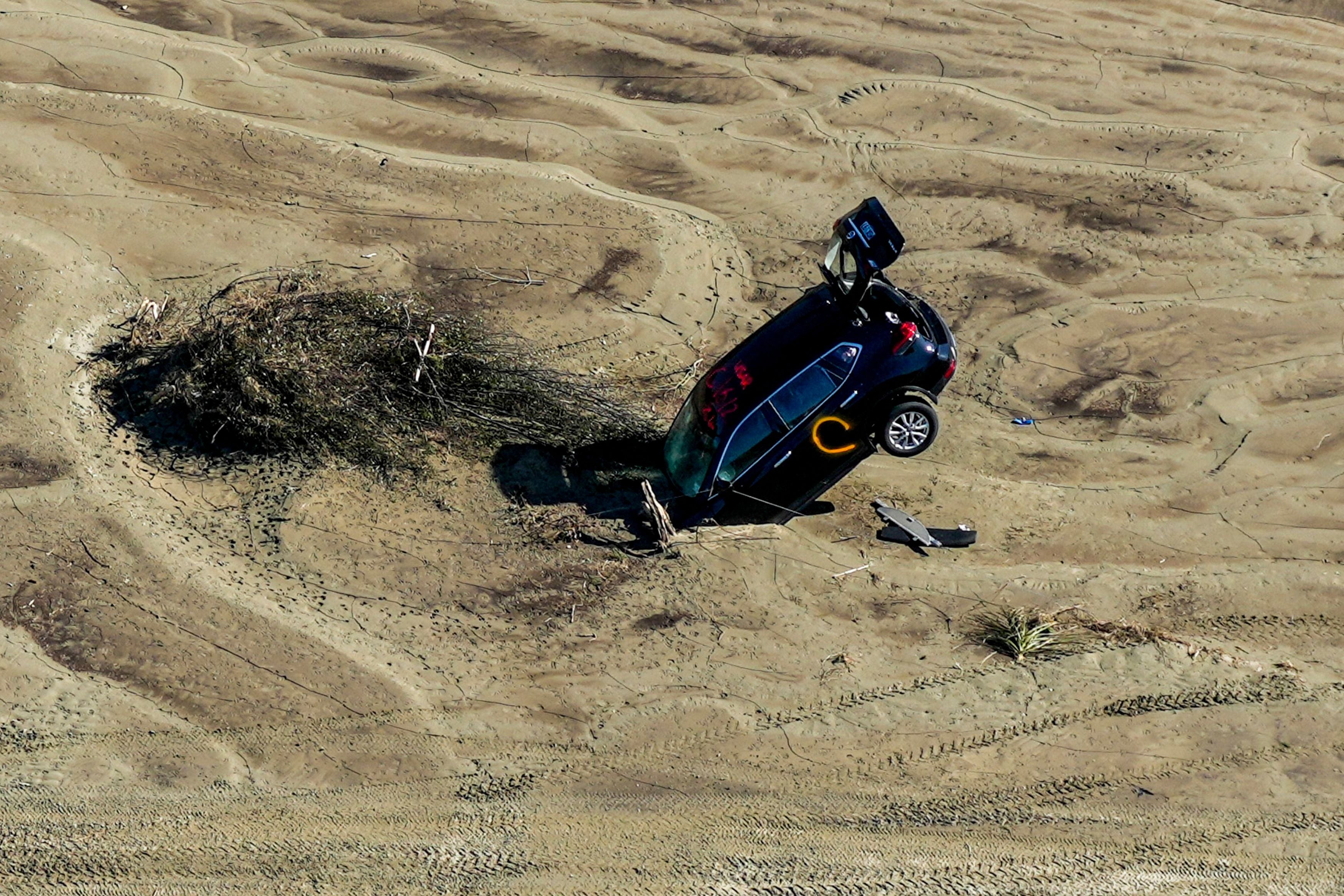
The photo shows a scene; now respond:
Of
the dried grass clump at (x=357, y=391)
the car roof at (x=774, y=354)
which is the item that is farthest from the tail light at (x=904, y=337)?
the dried grass clump at (x=357, y=391)

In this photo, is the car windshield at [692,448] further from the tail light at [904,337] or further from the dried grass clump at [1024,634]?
the dried grass clump at [1024,634]

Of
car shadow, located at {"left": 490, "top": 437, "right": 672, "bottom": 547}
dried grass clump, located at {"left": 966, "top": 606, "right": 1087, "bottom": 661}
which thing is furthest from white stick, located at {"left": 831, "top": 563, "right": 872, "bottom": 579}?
car shadow, located at {"left": 490, "top": 437, "right": 672, "bottom": 547}

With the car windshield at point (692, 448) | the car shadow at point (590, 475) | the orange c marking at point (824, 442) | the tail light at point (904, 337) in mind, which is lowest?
the car shadow at point (590, 475)

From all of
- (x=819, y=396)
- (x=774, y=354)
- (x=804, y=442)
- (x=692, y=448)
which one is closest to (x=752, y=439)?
(x=804, y=442)

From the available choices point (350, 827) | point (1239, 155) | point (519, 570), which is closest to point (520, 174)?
point (519, 570)

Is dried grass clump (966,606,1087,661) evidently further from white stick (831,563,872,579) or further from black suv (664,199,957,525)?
black suv (664,199,957,525)

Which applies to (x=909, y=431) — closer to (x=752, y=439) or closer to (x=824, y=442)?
(x=824, y=442)
